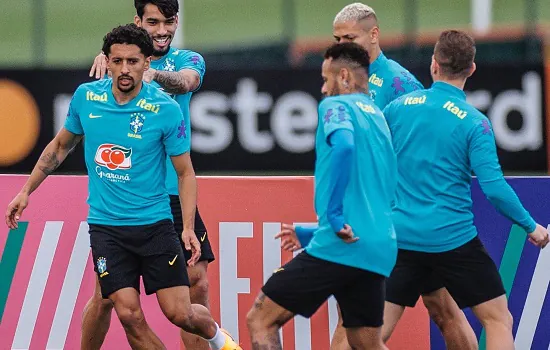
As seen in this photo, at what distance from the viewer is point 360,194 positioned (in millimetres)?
6195

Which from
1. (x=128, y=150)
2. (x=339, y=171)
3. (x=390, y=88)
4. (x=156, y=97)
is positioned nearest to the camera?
(x=339, y=171)

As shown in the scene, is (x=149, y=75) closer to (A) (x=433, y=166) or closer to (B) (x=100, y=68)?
(B) (x=100, y=68)

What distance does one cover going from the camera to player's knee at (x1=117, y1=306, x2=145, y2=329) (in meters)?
6.99

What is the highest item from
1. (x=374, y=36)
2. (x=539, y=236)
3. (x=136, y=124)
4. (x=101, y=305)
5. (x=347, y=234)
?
(x=374, y=36)

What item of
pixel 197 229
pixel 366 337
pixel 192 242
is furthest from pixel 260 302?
pixel 197 229

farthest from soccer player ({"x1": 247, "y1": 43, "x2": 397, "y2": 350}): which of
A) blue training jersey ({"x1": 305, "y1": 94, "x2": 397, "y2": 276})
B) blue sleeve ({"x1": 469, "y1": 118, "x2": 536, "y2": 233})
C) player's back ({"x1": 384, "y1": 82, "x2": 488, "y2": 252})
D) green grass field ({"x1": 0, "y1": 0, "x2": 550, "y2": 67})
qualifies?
green grass field ({"x1": 0, "y1": 0, "x2": 550, "y2": 67})

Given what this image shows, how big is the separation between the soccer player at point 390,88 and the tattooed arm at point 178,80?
0.99m

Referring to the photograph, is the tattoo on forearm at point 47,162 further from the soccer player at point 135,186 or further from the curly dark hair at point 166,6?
the curly dark hair at point 166,6

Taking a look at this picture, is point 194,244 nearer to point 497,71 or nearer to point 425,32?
point 497,71

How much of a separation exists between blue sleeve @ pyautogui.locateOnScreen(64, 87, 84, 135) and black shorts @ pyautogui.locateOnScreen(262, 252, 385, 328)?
5.71 ft

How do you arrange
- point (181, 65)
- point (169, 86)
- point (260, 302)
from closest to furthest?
1. point (260, 302)
2. point (169, 86)
3. point (181, 65)

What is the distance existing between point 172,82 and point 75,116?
0.73 m

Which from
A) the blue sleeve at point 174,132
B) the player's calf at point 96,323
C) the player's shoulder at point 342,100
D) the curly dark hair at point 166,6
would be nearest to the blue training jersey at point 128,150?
the blue sleeve at point 174,132

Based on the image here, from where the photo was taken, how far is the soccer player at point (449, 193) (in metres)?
6.80
